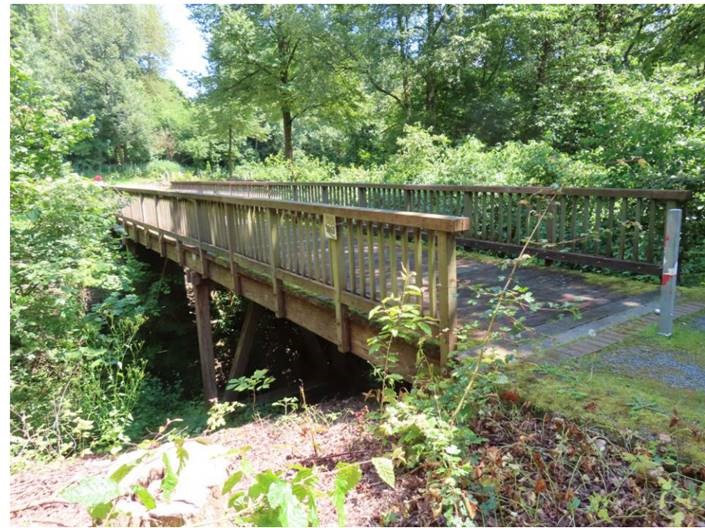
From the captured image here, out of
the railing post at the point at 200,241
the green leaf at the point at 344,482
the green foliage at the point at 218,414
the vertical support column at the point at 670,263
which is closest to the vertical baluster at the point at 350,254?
the green foliage at the point at 218,414

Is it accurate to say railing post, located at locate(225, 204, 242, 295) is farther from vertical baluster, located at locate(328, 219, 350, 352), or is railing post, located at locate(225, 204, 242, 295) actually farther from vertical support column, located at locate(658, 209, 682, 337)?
vertical support column, located at locate(658, 209, 682, 337)

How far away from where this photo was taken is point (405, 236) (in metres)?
3.44

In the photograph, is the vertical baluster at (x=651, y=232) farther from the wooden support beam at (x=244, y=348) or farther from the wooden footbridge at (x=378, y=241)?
the wooden support beam at (x=244, y=348)

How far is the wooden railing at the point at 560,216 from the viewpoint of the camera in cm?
483

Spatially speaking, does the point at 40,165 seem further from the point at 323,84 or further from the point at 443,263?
the point at 323,84

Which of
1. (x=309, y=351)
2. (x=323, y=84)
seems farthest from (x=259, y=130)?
(x=309, y=351)

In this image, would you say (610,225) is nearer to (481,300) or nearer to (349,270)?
(481,300)

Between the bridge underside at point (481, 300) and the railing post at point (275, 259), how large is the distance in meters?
0.02

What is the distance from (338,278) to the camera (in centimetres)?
414

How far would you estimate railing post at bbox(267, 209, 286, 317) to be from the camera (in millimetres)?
5004

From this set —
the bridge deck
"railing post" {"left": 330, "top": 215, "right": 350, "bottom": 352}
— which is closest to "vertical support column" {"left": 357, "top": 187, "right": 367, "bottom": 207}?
the bridge deck

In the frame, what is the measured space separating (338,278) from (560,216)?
3044 millimetres

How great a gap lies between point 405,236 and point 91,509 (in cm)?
243

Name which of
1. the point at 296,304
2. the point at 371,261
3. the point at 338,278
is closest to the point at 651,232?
the point at 371,261
